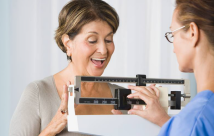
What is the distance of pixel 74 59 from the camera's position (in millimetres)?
1562

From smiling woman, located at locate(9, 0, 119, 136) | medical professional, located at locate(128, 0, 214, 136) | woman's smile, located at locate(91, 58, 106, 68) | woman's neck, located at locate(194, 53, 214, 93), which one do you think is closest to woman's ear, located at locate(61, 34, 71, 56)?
smiling woman, located at locate(9, 0, 119, 136)

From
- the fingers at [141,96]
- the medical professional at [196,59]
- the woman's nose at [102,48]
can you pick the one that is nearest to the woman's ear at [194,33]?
the medical professional at [196,59]

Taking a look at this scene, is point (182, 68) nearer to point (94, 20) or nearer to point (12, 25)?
point (94, 20)

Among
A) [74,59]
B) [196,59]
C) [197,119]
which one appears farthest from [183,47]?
[74,59]

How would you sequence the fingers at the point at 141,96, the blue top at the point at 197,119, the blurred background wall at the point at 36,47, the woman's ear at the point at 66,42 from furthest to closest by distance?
1. the blurred background wall at the point at 36,47
2. the woman's ear at the point at 66,42
3. the fingers at the point at 141,96
4. the blue top at the point at 197,119

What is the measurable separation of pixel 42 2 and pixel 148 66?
0.81m

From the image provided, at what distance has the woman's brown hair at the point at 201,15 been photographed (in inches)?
36.5

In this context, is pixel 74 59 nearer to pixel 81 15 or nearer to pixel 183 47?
pixel 81 15

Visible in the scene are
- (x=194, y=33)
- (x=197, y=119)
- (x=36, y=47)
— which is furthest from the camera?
(x=36, y=47)

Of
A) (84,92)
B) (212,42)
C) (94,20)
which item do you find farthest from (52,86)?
(212,42)

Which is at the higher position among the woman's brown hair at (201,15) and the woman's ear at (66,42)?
the woman's brown hair at (201,15)

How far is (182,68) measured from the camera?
3.31 ft

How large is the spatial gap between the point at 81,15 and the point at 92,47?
15 centimetres

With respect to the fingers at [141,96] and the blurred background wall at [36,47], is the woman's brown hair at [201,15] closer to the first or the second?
the fingers at [141,96]
